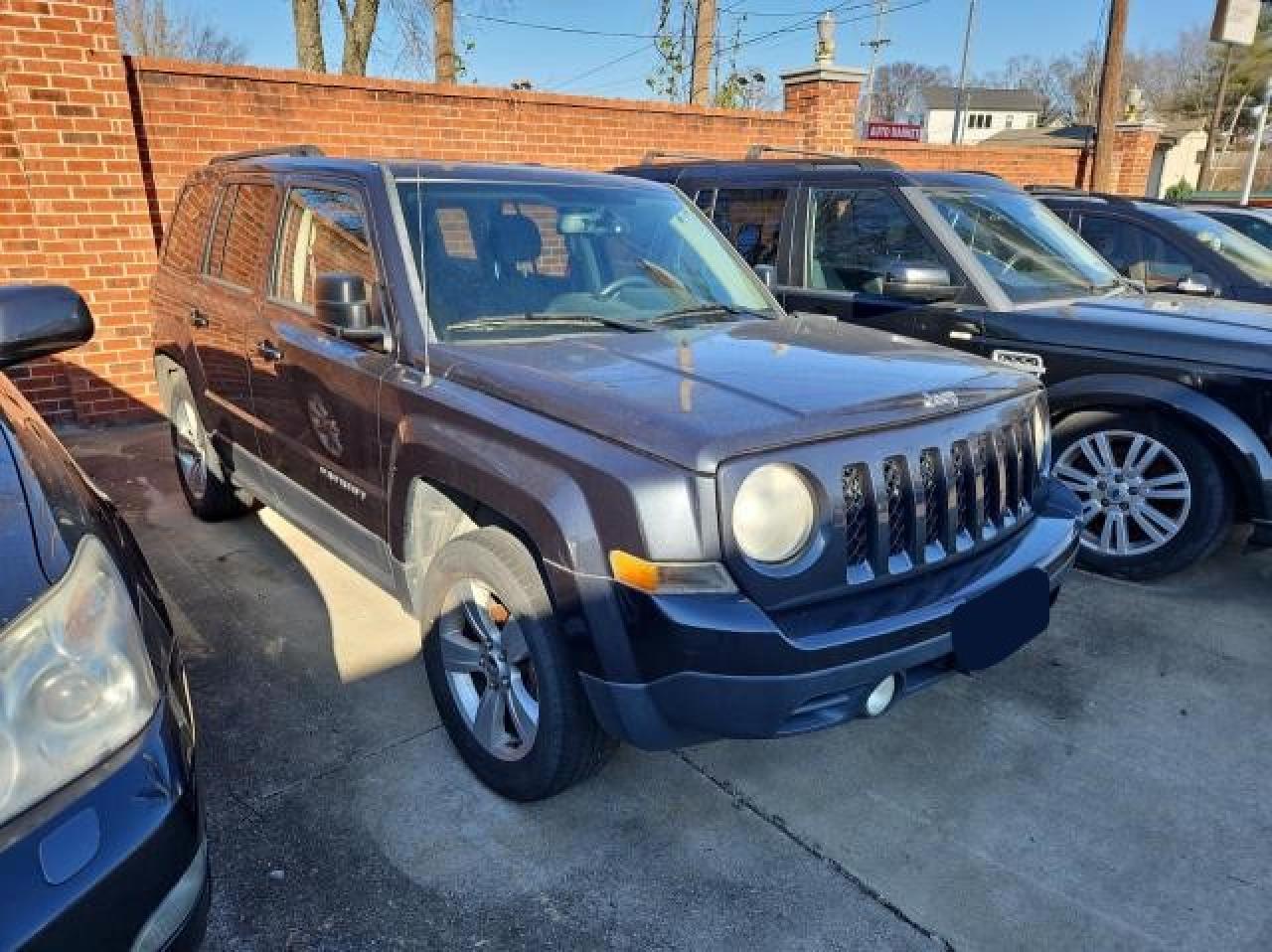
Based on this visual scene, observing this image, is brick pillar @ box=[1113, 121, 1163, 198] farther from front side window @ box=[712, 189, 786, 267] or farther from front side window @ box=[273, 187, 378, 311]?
front side window @ box=[273, 187, 378, 311]

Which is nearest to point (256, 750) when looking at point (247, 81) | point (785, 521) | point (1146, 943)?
point (785, 521)

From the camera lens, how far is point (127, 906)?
136 cm

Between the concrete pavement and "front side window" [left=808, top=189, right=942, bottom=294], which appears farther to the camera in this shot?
"front side window" [left=808, top=189, right=942, bottom=294]

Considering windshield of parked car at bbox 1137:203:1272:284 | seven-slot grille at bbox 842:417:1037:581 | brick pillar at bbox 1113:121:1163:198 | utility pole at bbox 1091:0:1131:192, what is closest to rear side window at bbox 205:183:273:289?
seven-slot grille at bbox 842:417:1037:581

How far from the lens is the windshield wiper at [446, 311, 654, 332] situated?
2.90 meters

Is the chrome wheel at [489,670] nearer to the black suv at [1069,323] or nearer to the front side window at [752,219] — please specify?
the black suv at [1069,323]

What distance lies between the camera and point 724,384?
7.95 ft

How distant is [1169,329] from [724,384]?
9.43 feet

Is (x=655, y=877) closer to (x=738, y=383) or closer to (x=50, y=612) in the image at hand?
(x=738, y=383)

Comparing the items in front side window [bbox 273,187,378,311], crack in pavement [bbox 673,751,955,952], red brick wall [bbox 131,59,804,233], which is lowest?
crack in pavement [bbox 673,751,955,952]

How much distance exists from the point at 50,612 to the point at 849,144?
460 inches

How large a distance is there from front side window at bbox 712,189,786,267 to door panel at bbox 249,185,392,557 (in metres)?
2.88

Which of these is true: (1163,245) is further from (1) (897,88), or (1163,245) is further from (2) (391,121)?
(1) (897,88)

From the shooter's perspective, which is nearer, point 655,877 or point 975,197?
point 655,877
